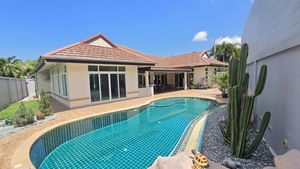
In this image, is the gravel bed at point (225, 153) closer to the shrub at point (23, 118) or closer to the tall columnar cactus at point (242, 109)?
the tall columnar cactus at point (242, 109)

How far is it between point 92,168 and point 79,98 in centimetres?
891

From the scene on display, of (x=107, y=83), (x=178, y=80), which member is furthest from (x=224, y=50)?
(x=107, y=83)

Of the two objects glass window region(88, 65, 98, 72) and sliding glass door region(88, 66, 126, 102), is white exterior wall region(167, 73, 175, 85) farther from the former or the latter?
glass window region(88, 65, 98, 72)

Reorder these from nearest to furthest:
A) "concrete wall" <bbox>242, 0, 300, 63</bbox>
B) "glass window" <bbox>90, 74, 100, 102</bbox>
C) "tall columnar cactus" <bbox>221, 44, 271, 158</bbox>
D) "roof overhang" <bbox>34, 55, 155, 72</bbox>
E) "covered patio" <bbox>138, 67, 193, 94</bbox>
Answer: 1. "concrete wall" <bbox>242, 0, 300, 63</bbox>
2. "tall columnar cactus" <bbox>221, 44, 271, 158</bbox>
3. "roof overhang" <bbox>34, 55, 155, 72</bbox>
4. "glass window" <bbox>90, 74, 100, 102</bbox>
5. "covered patio" <bbox>138, 67, 193, 94</bbox>

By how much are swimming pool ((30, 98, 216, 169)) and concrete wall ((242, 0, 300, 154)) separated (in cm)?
324

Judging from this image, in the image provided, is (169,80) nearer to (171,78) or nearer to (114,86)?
(171,78)

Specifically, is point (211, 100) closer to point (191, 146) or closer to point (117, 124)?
point (117, 124)

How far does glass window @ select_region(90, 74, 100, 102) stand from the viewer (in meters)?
13.1

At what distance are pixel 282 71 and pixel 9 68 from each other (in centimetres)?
4711

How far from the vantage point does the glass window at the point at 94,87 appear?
13098 mm

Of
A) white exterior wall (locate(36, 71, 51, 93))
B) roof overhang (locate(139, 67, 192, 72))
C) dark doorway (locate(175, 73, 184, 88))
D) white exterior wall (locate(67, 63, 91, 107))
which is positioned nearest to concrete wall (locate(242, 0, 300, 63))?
white exterior wall (locate(67, 63, 91, 107))

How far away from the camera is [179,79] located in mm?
26516

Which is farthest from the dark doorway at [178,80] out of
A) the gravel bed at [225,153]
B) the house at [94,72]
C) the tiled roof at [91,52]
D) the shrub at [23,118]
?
the shrub at [23,118]

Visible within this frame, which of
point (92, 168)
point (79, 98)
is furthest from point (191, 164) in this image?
point (79, 98)
